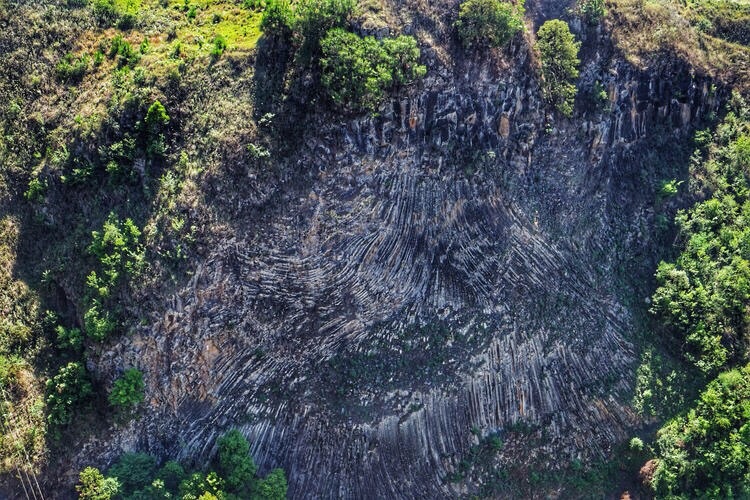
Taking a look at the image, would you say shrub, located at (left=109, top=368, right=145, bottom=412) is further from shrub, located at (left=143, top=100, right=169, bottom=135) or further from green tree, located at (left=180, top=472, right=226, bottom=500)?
shrub, located at (left=143, top=100, right=169, bottom=135)

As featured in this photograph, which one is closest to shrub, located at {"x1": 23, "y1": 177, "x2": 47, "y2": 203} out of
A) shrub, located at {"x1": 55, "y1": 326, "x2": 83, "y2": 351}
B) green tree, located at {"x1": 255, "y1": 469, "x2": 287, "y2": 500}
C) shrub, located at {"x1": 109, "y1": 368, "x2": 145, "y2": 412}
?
shrub, located at {"x1": 55, "y1": 326, "x2": 83, "y2": 351}

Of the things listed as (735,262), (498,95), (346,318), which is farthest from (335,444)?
(735,262)

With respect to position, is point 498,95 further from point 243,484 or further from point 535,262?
point 243,484

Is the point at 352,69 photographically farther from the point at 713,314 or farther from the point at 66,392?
the point at 713,314

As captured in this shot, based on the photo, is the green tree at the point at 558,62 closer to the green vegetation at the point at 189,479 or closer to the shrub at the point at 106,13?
the shrub at the point at 106,13

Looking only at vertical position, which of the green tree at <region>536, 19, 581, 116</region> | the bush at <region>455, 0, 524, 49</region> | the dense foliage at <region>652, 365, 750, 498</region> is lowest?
the dense foliage at <region>652, 365, 750, 498</region>

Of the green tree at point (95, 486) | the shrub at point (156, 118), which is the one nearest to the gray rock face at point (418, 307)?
the green tree at point (95, 486)

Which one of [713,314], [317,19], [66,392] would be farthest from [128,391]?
[713,314]

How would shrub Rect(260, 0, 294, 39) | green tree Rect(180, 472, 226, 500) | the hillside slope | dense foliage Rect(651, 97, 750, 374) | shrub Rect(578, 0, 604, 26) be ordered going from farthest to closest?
shrub Rect(578, 0, 604, 26)
dense foliage Rect(651, 97, 750, 374)
shrub Rect(260, 0, 294, 39)
the hillside slope
green tree Rect(180, 472, 226, 500)
